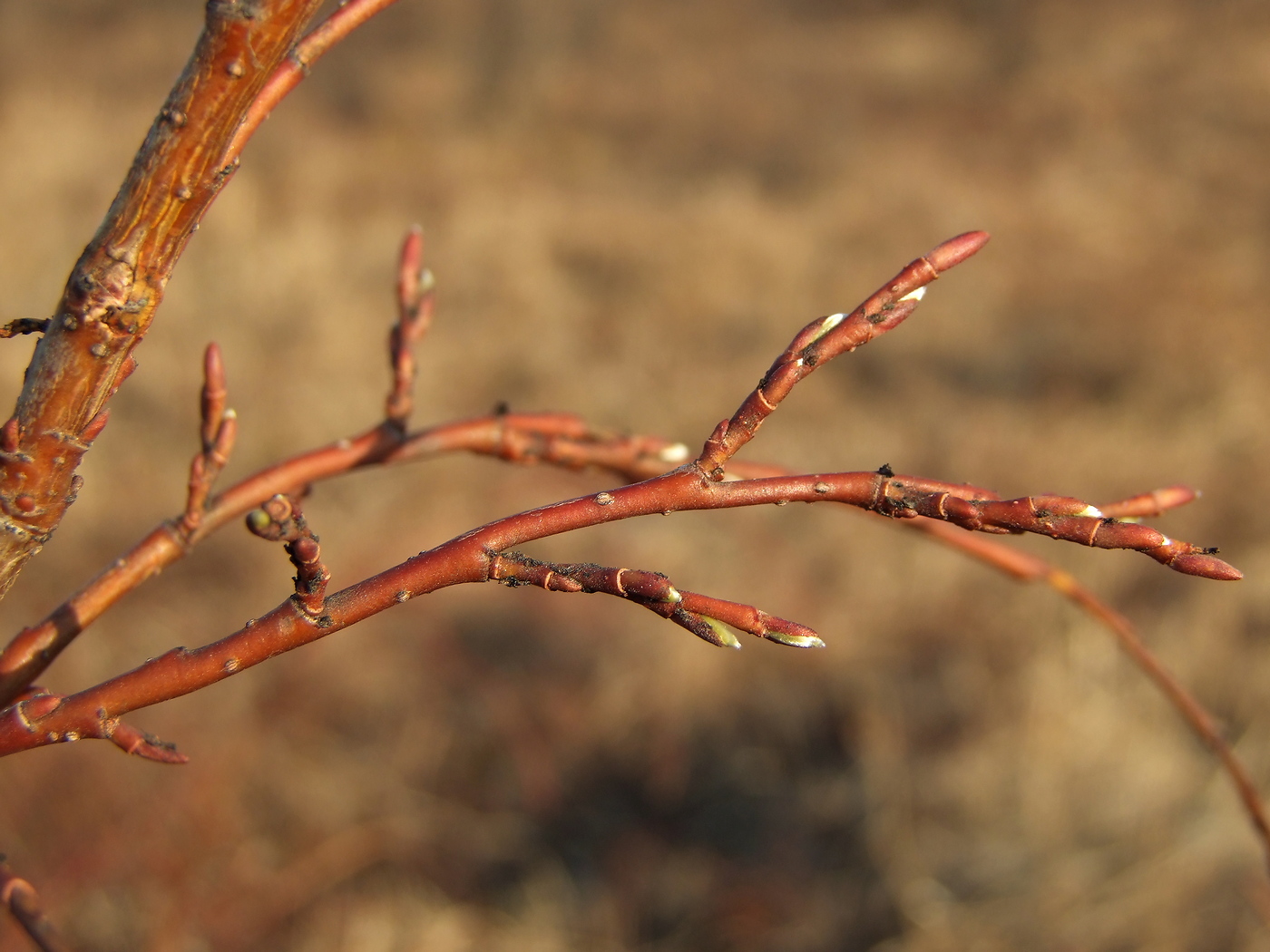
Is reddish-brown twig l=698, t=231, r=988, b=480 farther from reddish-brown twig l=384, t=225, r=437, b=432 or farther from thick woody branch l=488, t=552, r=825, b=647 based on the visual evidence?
reddish-brown twig l=384, t=225, r=437, b=432

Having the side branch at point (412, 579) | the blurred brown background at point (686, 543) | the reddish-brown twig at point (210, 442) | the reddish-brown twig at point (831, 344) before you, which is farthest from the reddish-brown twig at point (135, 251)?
the blurred brown background at point (686, 543)

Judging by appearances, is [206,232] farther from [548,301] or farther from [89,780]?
[89,780]

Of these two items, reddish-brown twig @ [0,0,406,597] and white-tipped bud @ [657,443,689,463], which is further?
white-tipped bud @ [657,443,689,463]

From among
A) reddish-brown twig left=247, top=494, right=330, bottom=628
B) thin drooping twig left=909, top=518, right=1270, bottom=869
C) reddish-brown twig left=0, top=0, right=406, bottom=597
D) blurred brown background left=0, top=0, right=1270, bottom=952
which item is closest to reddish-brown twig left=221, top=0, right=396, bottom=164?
reddish-brown twig left=0, top=0, right=406, bottom=597

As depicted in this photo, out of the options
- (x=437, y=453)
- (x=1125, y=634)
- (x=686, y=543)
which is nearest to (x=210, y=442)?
(x=437, y=453)

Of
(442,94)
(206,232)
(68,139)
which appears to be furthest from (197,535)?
(442,94)

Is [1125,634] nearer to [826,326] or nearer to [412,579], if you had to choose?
[826,326]
